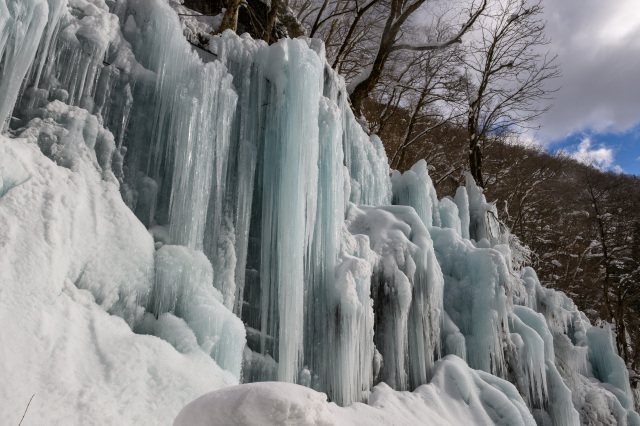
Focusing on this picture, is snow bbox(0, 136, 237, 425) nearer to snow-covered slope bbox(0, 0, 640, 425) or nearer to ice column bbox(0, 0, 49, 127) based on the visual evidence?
snow-covered slope bbox(0, 0, 640, 425)

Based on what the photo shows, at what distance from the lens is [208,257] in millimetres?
4043

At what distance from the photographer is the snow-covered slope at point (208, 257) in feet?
8.12

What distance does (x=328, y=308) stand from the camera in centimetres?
457

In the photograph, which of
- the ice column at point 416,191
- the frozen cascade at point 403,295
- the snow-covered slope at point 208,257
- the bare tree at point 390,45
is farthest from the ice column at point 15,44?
the bare tree at point 390,45

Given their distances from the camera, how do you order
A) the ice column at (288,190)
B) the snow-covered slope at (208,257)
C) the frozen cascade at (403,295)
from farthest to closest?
the frozen cascade at (403,295), the ice column at (288,190), the snow-covered slope at (208,257)

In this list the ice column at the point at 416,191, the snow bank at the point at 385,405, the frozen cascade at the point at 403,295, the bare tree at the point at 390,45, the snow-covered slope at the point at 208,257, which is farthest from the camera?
the bare tree at the point at 390,45

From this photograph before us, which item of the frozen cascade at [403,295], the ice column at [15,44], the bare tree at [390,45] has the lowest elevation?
the frozen cascade at [403,295]

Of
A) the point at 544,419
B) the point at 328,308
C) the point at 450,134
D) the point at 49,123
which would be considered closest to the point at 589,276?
the point at 450,134

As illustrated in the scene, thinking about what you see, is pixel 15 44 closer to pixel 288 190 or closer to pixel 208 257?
pixel 208 257

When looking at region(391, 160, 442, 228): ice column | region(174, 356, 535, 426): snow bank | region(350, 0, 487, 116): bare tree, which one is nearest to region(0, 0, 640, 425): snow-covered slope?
region(174, 356, 535, 426): snow bank

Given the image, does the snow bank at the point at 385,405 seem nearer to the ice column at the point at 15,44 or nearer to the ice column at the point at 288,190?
the ice column at the point at 288,190

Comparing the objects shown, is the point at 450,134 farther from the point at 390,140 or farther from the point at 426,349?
the point at 426,349

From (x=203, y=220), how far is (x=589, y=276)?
665 inches

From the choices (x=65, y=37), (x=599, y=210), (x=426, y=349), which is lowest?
(x=426, y=349)
